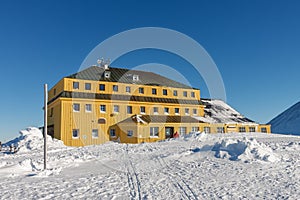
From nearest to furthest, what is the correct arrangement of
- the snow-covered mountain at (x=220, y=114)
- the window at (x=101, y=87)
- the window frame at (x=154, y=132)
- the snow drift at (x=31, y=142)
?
the snow drift at (x=31, y=142) → the window frame at (x=154, y=132) → the window at (x=101, y=87) → the snow-covered mountain at (x=220, y=114)

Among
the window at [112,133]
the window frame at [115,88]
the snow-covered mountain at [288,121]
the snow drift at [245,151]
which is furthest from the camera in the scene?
the snow-covered mountain at [288,121]

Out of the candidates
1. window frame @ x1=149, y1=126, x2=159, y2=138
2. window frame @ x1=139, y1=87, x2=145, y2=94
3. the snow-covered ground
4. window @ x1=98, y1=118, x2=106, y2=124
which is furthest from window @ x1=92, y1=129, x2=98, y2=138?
the snow-covered ground

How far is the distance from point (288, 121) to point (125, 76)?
111713mm

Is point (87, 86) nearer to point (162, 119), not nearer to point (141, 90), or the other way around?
point (141, 90)

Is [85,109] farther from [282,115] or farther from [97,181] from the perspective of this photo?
[282,115]

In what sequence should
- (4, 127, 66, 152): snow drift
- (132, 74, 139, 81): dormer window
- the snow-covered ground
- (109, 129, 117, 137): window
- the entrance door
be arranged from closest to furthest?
the snow-covered ground
(4, 127, 66, 152): snow drift
(109, 129, 117, 137): window
the entrance door
(132, 74, 139, 81): dormer window

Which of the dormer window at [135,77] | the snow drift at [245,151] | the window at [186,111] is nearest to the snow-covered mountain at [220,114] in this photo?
the window at [186,111]

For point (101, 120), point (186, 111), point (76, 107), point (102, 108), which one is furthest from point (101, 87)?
point (186, 111)

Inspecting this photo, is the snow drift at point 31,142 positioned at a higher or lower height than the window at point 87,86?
lower

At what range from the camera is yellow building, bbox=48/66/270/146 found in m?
31.0

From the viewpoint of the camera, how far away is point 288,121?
123 meters

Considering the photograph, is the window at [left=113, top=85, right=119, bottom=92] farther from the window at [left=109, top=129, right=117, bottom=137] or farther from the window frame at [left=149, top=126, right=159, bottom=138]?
the window frame at [left=149, top=126, right=159, bottom=138]

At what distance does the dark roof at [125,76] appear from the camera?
1357 inches

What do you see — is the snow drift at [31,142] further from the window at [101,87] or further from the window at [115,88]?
the window at [115,88]
